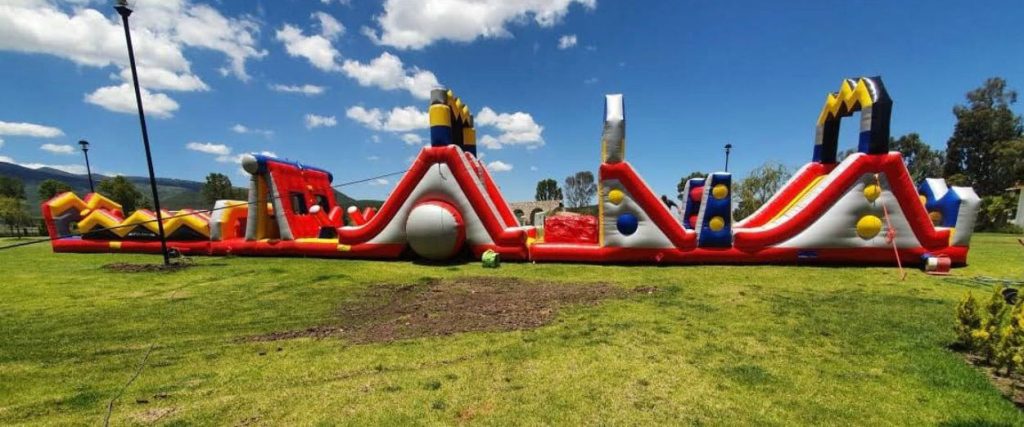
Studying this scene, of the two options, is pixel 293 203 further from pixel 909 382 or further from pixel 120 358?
pixel 909 382

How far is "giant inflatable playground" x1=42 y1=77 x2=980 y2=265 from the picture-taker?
872 centimetres

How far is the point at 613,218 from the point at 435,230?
3.85 meters

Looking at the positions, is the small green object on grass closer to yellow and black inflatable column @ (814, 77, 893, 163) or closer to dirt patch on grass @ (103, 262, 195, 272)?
dirt patch on grass @ (103, 262, 195, 272)

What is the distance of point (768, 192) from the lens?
26750 millimetres

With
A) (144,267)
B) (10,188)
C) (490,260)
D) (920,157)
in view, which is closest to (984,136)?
(920,157)

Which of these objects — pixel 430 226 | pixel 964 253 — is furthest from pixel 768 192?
pixel 430 226

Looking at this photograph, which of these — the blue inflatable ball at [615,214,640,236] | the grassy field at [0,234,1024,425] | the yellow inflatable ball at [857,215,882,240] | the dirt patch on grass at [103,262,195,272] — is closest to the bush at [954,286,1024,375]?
the grassy field at [0,234,1024,425]

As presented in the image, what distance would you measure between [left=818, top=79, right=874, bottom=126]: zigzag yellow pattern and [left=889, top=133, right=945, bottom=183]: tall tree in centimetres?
3763

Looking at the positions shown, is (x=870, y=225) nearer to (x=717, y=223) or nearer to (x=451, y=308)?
(x=717, y=223)

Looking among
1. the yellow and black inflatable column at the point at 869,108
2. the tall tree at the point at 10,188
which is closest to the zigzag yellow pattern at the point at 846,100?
the yellow and black inflatable column at the point at 869,108

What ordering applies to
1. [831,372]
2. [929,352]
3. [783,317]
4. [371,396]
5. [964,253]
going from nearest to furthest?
1. [371,396]
2. [831,372]
3. [929,352]
4. [783,317]
5. [964,253]

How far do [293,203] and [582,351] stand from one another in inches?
437

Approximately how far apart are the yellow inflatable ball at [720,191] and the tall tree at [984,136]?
3844cm

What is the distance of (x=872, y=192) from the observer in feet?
28.5
